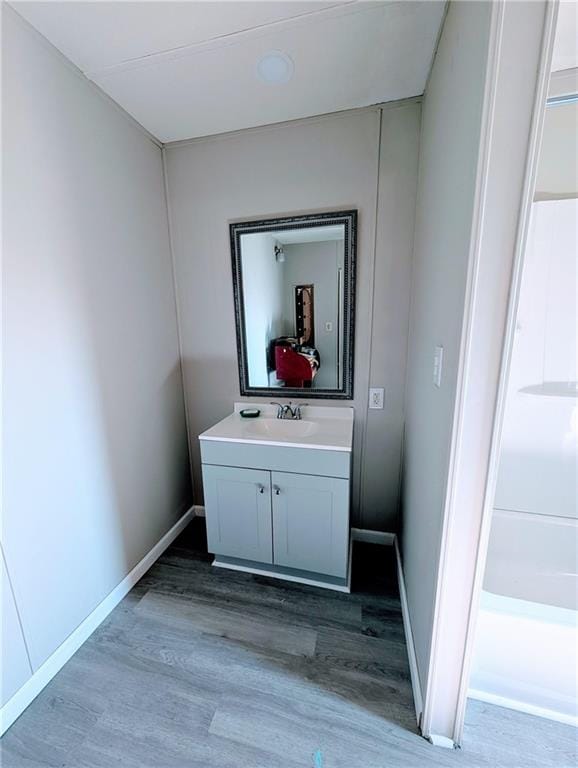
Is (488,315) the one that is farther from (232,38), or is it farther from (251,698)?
(251,698)

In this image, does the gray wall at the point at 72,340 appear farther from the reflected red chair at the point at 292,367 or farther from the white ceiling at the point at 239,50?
the reflected red chair at the point at 292,367

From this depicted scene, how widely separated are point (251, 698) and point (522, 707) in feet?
3.17

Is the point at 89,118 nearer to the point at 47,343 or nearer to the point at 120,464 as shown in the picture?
the point at 47,343

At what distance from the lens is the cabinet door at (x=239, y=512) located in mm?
1577

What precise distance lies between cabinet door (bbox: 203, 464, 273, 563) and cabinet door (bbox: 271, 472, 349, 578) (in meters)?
0.06

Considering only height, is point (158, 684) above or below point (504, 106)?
below

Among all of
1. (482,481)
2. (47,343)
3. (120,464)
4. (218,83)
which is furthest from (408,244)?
(120,464)

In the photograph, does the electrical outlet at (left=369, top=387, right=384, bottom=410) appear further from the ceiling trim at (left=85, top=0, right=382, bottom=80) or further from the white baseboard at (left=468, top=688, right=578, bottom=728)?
the ceiling trim at (left=85, top=0, right=382, bottom=80)

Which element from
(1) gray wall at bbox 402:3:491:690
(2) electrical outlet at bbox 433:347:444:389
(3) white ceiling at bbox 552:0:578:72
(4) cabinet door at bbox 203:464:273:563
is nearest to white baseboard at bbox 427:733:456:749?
(1) gray wall at bbox 402:3:491:690

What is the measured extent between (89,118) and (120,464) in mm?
1573

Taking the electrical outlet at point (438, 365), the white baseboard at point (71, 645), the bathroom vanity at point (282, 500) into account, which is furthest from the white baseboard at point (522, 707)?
the white baseboard at point (71, 645)

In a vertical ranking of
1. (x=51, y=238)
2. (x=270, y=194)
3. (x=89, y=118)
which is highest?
(x=89, y=118)

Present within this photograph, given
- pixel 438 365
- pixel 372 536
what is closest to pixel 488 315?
pixel 438 365

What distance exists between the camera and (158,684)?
1194 mm
